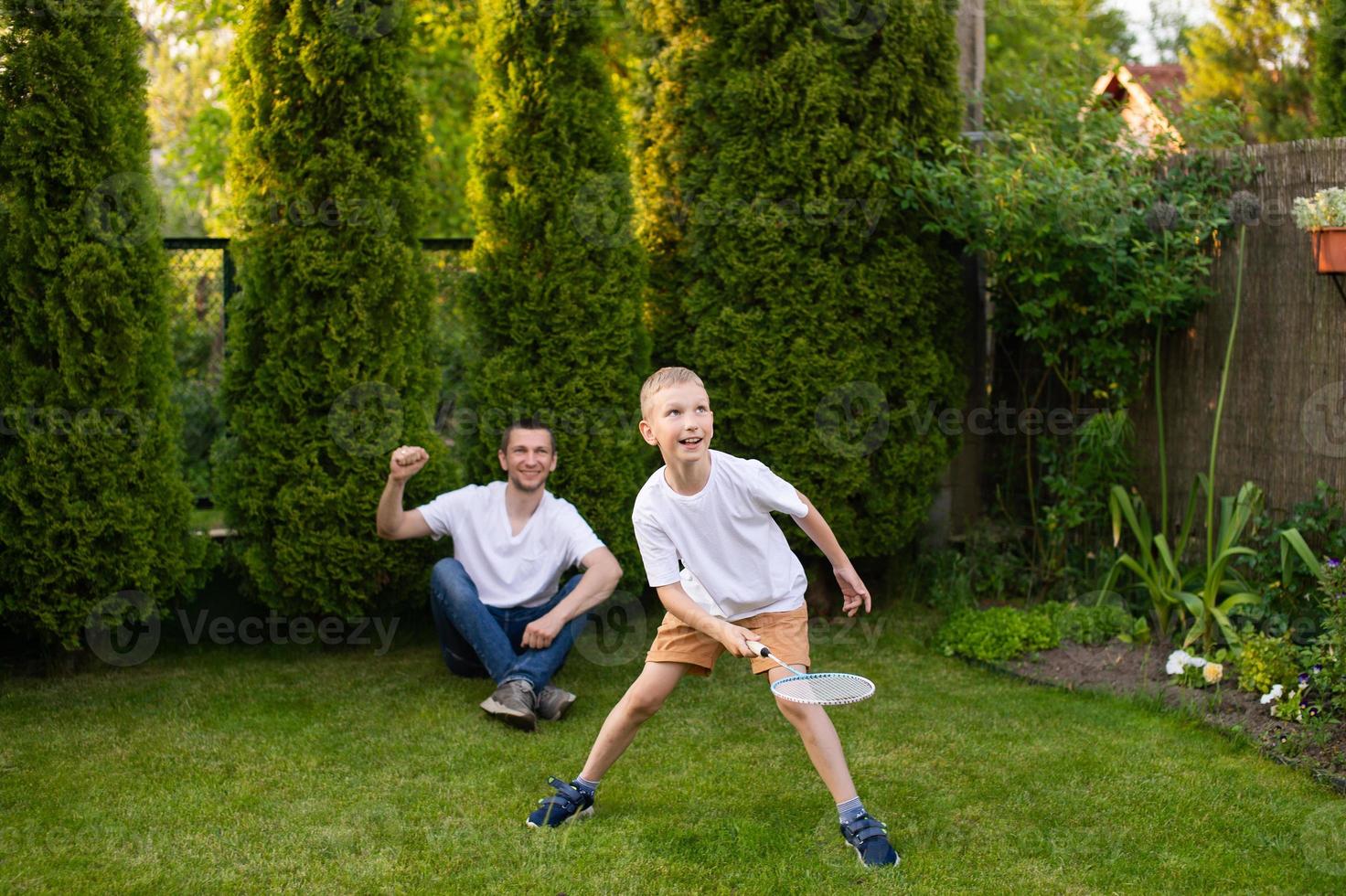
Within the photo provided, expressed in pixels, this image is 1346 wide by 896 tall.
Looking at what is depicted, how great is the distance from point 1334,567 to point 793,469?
2549 mm

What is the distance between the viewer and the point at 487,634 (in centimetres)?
512

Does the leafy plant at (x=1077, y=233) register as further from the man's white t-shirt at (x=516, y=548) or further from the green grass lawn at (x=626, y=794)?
the man's white t-shirt at (x=516, y=548)

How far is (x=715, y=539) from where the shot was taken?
3723 millimetres

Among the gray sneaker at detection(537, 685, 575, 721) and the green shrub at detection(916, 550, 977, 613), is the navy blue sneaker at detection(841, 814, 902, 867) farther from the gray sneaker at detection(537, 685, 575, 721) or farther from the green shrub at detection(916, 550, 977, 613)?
the green shrub at detection(916, 550, 977, 613)

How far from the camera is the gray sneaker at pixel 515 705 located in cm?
471

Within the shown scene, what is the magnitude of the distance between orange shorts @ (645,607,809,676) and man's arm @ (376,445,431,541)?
5.45ft

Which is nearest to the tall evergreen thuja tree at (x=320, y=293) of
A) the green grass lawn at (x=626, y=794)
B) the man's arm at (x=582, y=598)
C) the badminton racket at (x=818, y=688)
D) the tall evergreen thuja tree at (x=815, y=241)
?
the green grass lawn at (x=626, y=794)

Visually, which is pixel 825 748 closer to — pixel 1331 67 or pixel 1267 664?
pixel 1267 664

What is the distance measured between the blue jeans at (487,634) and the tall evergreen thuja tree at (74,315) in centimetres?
134

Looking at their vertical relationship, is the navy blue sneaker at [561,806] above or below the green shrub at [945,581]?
below

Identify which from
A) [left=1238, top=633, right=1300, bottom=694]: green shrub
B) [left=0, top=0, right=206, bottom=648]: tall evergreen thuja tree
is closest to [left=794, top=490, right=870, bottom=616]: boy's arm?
[left=1238, top=633, right=1300, bottom=694]: green shrub

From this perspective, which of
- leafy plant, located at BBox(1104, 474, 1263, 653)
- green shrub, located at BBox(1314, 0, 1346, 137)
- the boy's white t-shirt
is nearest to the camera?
the boy's white t-shirt

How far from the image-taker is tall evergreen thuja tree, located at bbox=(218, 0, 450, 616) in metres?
5.57

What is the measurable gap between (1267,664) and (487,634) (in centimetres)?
313
